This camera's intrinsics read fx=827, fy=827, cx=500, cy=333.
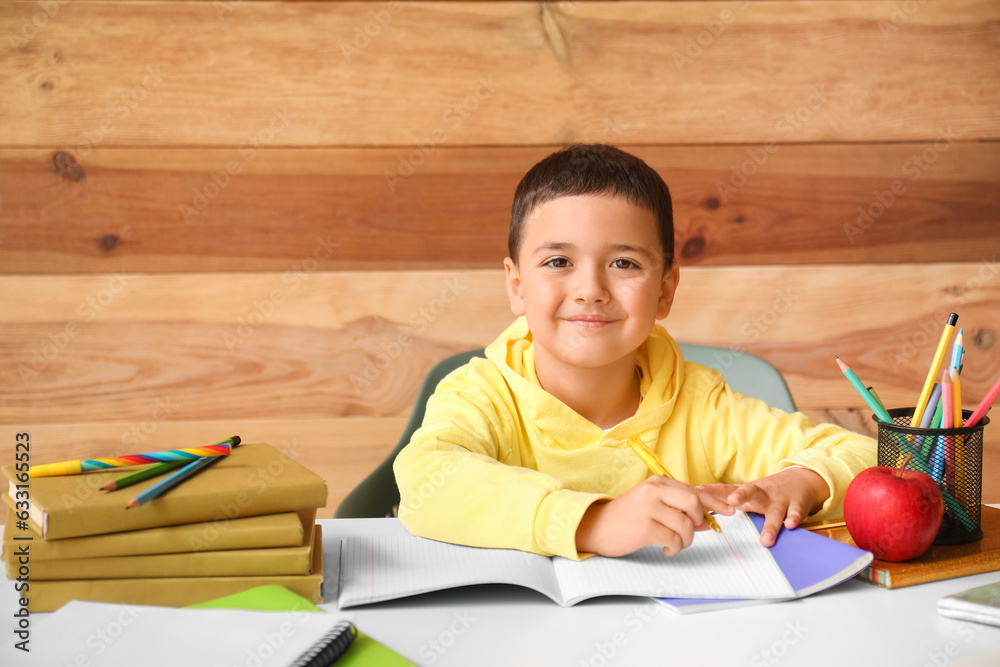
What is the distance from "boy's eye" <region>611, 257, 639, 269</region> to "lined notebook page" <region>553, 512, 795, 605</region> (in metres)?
0.38

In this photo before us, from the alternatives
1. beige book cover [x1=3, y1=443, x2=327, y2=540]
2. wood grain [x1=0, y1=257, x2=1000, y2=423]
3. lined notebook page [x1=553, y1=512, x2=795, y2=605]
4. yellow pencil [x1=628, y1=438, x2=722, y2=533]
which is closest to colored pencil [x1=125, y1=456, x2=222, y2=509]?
beige book cover [x1=3, y1=443, x2=327, y2=540]

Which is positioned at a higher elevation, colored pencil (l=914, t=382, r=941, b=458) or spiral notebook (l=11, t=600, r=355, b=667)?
colored pencil (l=914, t=382, r=941, b=458)

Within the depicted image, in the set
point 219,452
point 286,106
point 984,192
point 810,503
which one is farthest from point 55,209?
point 984,192

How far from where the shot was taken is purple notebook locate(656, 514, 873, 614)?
685mm

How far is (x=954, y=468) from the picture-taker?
805 millimetres

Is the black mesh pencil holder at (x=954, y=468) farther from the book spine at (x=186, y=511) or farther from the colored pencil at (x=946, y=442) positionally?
the book spine at (x=186, y=511)

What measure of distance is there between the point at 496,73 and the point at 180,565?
1.32 metres

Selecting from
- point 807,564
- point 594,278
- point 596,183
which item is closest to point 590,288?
point 594,278

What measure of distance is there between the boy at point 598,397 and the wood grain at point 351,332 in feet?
1.98

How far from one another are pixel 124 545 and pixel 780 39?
64.3 inches

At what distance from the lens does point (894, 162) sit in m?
1.81

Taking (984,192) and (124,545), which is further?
(984,192)

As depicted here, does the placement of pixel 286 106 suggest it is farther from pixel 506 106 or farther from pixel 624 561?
pixel 624 561

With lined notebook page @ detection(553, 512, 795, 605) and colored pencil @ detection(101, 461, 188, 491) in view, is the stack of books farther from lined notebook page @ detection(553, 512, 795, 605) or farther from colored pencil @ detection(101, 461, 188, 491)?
lined notebook page @ detection(553, 512, 795, 605)
